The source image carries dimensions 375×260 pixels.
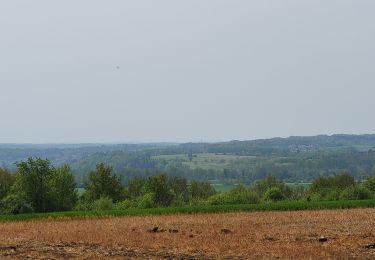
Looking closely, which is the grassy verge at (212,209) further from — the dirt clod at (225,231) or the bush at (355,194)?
the dirt clod at (225,231)

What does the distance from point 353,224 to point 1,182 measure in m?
77.3

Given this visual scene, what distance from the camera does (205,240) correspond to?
2814cm

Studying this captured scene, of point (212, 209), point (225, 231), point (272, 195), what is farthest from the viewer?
point (272, 195)

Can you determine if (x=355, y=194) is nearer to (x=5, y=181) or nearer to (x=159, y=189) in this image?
(x=159, y=189)

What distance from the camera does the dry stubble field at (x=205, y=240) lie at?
23766mm

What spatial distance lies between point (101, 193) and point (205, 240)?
67.3 meters

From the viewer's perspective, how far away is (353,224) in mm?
35188

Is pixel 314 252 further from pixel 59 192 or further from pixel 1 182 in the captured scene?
pixel 1 182

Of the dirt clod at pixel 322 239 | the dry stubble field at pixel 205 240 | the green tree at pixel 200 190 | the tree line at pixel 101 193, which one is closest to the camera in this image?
the dry stubble field at pixel 205 240

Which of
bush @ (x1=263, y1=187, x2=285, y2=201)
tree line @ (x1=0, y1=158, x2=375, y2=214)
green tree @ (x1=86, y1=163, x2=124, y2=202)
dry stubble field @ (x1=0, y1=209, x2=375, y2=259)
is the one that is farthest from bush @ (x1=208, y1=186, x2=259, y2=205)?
green tree @ (x1=86, y1=163, x2=124, y2=202)

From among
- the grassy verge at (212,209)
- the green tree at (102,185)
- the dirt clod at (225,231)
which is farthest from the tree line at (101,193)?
the dirt clod at (225,231)

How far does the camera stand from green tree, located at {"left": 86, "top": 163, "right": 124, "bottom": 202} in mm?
93500

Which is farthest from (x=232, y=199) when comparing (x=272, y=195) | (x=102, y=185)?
(x=102, y=185)

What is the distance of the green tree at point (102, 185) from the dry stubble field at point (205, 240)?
171 ft
